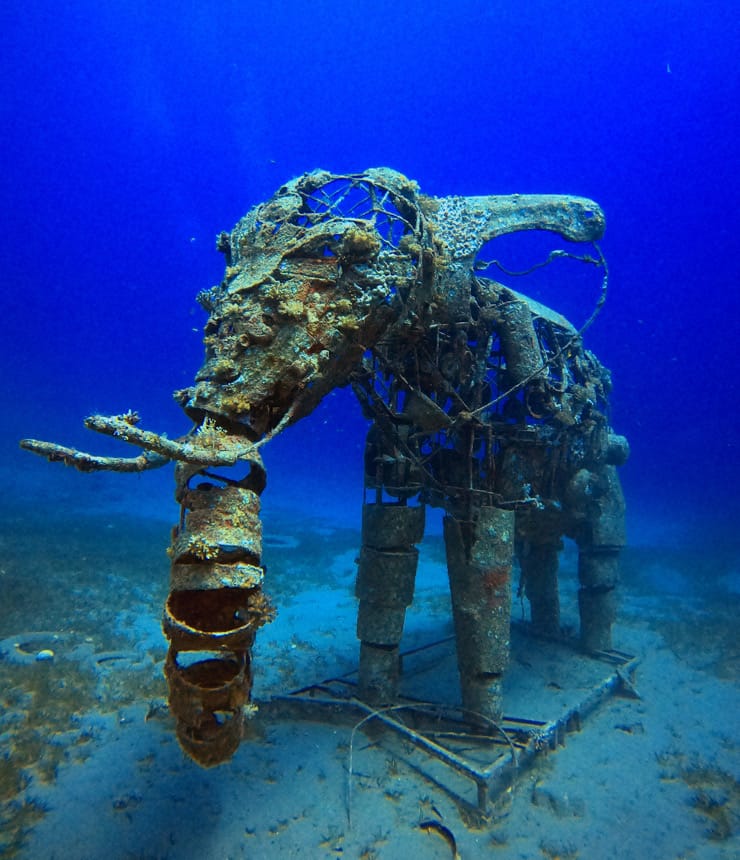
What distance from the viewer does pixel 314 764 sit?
6.24 metres

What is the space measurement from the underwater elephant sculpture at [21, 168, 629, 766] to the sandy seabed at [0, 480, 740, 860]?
1208mm

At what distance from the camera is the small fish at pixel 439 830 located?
17.1 ft

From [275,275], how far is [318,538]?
74.7ft

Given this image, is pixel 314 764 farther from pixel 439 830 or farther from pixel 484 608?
pixel 484 608

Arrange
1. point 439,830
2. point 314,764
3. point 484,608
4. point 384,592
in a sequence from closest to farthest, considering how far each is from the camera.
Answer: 1. point 439,830
2. point 314,764
3. point 484,608
4. point 384,592

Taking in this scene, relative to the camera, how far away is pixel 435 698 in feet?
27.5

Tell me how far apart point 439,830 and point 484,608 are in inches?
94.9

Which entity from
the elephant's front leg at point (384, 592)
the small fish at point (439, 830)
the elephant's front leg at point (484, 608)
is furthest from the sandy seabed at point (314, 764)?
the elephant's front leg at point (484, 608)

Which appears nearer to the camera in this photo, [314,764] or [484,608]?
[314,764]

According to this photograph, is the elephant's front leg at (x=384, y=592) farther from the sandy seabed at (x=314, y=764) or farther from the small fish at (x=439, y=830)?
the small fish at (x=439, y=830)

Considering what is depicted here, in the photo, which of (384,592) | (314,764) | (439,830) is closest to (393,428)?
(384,592)

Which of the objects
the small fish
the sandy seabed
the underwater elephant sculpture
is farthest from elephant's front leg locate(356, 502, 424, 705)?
the small fish

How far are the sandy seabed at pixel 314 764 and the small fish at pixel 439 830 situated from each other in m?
0.02

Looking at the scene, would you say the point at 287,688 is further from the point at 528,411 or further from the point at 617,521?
the point at 617,521
